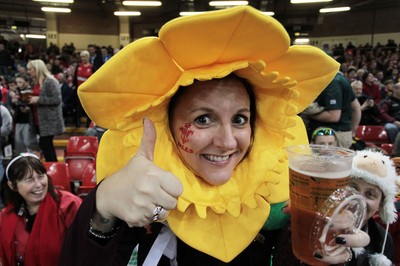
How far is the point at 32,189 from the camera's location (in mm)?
2352

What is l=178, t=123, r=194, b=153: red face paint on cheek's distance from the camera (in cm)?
101

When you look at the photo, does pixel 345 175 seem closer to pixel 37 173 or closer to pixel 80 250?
pixel 80 250

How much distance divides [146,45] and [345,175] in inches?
22.1

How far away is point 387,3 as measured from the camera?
1520 cm

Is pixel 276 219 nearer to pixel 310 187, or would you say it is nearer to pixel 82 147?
pixel 310 187

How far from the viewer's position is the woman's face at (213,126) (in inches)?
39.1

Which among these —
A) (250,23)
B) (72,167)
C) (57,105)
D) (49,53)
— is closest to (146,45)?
(250,23)

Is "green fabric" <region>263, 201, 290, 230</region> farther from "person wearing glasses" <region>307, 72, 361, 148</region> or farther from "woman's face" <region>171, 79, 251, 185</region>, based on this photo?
"person wearing glasses" <region>307, 72, 361, 148</region>

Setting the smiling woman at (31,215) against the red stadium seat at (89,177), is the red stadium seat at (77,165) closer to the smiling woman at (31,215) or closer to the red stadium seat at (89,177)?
the red stadium seat at (89,177)

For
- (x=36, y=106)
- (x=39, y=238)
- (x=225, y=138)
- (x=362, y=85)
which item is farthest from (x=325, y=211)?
(x=362, y=85)

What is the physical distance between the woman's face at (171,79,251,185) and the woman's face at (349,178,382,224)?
63cm

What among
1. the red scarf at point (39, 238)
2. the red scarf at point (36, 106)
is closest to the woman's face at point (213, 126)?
the red scarf at point (39, 238)

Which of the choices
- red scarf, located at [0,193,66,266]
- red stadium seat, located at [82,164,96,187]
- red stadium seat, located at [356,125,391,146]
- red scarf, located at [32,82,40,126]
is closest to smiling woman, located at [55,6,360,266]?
red scarf, located at [0,193,66,266]

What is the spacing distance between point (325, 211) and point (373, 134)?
5166 mm
